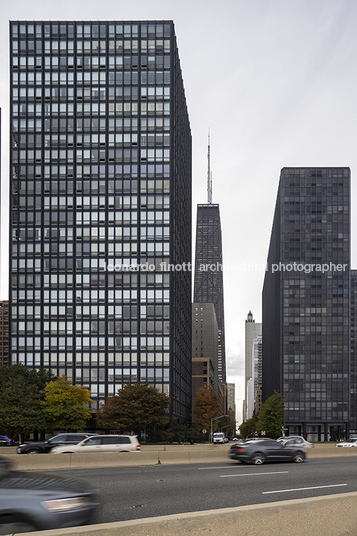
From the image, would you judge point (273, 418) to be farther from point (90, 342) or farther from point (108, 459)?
point (108, 459)

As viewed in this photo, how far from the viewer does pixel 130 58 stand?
334 ft

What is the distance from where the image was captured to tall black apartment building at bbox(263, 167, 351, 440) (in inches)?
5138

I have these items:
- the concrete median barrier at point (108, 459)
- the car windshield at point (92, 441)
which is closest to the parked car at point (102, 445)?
the car windshield at point (92, 441)

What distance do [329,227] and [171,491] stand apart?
129740 millimetres

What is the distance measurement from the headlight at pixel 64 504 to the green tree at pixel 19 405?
61758 mm

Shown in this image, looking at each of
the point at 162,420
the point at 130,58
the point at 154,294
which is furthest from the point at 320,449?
the point at 130,58

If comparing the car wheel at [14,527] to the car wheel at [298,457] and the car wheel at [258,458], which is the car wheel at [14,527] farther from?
the car wheel at [298,457]

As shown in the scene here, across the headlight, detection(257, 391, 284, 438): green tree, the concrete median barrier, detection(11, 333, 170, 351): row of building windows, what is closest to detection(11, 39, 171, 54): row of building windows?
detection(11, 333, 170, 351): row of building windows

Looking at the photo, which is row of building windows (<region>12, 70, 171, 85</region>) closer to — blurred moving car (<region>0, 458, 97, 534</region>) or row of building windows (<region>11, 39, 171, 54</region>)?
row of building windows (<region>11, 39, 171, 54</region>)

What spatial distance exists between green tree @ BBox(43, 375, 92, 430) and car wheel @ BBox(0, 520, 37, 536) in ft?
220

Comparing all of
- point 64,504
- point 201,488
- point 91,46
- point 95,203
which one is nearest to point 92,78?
point 91,46

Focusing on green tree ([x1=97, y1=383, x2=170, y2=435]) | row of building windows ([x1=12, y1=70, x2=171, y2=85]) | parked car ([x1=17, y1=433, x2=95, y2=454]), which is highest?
row of building windows ([x1=12, y1=70, x2=171, y2=85])

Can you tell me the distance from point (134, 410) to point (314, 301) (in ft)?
242

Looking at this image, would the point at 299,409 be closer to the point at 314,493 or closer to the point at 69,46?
the point at 69,46
